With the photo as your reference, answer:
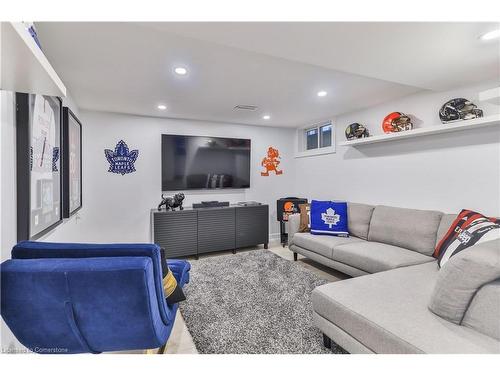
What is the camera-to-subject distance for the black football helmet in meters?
2.35

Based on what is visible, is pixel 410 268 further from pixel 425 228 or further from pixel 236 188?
pixel 236 188

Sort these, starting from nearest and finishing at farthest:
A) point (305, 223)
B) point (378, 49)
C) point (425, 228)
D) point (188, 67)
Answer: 1. point (378, 49)
2. point (188, 67)
3. point (425, 228)
4. point (305, 223)

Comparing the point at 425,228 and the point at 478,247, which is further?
the point at 425,228

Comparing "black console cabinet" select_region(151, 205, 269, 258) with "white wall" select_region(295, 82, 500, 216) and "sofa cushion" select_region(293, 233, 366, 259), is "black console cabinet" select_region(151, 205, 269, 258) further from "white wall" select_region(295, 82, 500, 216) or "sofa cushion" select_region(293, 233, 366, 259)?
"white wall" select_region(295, 82, 500, 216)

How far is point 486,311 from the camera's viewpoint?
1206mm

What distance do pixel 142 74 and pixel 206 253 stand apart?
274cm

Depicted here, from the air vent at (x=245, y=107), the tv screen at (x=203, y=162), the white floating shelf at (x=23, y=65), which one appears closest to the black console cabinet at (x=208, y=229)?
the tv screen at (x=203, y=162)

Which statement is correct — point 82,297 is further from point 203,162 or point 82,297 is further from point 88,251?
point 203,162

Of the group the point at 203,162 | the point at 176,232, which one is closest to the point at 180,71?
the point at 203,162

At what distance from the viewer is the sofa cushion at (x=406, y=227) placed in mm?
2551

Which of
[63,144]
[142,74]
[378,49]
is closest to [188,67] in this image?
[142,74]

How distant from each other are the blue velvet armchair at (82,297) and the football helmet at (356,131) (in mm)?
3154

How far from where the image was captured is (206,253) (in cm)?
406

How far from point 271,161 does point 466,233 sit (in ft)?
11.1
